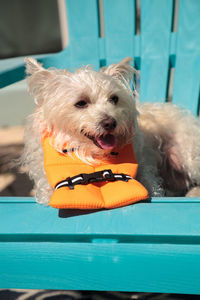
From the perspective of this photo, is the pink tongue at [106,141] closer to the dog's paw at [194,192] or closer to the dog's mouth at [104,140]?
the dog's mouth at [104,140]

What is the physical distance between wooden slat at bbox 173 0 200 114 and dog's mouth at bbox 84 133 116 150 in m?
1.08

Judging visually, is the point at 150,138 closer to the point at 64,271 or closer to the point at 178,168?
the point at 178,168

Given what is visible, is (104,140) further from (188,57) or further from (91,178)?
(188,57)

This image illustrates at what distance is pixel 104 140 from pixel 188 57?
46.7 inches

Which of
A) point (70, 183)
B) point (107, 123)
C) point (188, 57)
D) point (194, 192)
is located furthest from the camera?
point (188, 57)

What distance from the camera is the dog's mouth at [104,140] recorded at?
4.29 ft

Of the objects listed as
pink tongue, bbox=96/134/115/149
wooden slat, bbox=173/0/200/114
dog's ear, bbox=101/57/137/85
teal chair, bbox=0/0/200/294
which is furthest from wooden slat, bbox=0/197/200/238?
wooden slat, bbox=173/0/200/114

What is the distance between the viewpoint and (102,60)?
2.25 m

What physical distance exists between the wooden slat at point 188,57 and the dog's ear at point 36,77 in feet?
3.86

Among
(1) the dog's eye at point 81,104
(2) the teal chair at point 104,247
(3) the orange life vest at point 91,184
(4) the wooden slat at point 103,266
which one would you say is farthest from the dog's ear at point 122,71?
(4) the wooden slat at point 103,266

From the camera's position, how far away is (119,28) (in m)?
2.15

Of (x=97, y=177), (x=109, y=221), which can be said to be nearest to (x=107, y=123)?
(x=97, y=177)

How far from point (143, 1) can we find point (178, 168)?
1179 millimetres

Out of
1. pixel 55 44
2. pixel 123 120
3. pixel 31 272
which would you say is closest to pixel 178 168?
pixel 123 120
